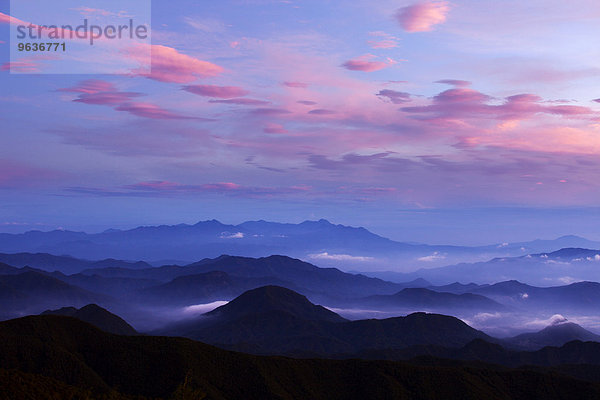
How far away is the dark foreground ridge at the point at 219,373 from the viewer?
145000 millimetres

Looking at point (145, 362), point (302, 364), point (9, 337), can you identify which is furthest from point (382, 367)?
point (9, 337)

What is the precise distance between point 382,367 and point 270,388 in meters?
41.6

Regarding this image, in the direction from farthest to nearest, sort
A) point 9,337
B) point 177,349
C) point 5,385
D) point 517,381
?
point 517,381 → point 177,349 → point 9,337 → point 5,385

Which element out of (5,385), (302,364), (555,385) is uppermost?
(5,385)

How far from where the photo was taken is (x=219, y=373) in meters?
160

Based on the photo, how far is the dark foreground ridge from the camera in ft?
476

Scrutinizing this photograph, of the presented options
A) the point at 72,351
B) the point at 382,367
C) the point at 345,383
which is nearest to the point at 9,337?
the point at 72,351

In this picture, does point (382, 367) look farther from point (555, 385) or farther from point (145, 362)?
point (145, 362)

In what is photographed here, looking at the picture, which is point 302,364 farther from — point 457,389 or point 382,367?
point 457,389

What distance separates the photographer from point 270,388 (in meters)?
158

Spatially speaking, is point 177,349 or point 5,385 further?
point 177,349

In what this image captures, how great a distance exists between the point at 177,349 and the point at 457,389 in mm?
86804

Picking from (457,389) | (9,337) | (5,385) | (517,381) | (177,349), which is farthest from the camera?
(517,381)

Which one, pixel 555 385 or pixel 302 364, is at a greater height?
pixel 302 364
